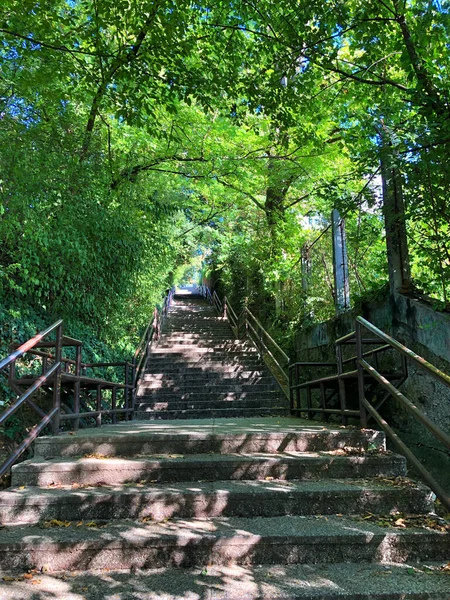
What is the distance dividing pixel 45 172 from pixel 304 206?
8926 millimetres

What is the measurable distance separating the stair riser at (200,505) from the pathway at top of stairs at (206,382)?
476 centimetres

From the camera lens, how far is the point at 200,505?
263 cm

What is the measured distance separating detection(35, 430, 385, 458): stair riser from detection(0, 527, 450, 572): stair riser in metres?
1.19

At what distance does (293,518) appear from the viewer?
2578 mm

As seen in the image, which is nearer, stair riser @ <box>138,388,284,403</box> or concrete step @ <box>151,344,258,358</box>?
stair riser @ <box>138,388,284,403</box>

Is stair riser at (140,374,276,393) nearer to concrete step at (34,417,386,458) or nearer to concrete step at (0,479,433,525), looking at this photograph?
concrete step at (34,417,386,458)

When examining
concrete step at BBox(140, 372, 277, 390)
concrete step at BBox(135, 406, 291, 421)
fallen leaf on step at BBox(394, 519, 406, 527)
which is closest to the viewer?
fallen leaf on step at BBox(394, 519, 406, 527)

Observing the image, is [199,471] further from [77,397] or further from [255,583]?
[77,397]

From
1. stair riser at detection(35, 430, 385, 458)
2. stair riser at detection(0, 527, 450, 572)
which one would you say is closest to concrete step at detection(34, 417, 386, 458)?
stair riser at detection(35, 430, 385, 458)

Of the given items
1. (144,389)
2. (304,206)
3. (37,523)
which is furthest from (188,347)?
(37,523)

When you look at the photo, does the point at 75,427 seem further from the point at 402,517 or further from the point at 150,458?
the point at 402,517

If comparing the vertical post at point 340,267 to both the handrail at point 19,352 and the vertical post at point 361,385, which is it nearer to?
the vertical post at point 361,385

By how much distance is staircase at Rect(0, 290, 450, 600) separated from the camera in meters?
2.02

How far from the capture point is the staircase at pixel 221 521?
6.61 feet
